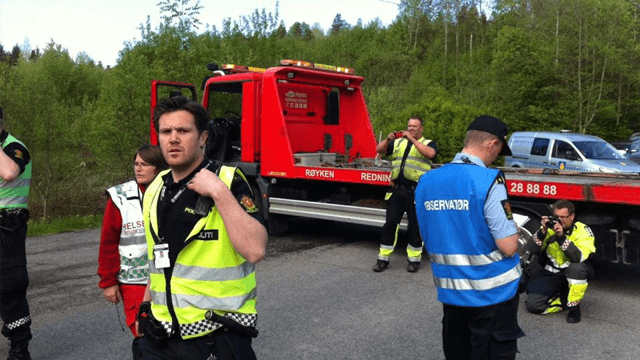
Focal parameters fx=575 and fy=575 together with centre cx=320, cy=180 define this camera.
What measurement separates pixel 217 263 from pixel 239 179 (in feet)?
1.05

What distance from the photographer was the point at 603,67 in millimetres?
24766

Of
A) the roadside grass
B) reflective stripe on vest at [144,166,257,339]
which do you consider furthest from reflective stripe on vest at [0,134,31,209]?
the roadside grass

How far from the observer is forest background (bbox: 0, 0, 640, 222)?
11789 millimetres

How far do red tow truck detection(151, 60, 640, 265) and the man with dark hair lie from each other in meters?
0.49

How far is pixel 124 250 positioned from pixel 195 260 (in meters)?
1.16

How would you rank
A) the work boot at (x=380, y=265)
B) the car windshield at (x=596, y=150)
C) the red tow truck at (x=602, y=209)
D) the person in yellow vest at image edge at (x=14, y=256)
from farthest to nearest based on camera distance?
1. the car windshield at (x=596, y=150)
2. the work boot at (x=380, y=265)
3. the red tow truck at (x=602, y=209)
4. the person in yellow vest at image edge at (x=14, y=256)

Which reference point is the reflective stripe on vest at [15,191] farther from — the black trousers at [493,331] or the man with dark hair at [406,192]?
the man with dark hair at [406,192]

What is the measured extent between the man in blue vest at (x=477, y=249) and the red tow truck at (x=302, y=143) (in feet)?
12.1

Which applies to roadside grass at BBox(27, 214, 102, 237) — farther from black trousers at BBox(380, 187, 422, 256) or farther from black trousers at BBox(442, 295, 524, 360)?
black trousers at BBox(442, 295, 524, 360)

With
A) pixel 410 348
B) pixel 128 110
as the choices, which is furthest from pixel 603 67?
pixel 410 348

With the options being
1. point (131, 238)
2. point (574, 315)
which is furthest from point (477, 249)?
point (574, 315)

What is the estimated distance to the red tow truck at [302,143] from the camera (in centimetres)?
793

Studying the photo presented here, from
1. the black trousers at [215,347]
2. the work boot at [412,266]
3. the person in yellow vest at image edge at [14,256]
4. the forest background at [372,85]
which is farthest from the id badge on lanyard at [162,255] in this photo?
the forest background at [372,85]

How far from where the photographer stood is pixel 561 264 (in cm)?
541
